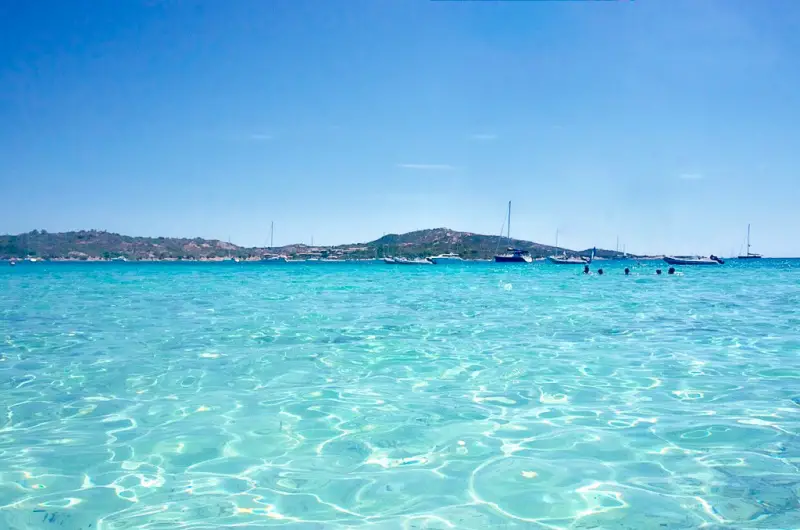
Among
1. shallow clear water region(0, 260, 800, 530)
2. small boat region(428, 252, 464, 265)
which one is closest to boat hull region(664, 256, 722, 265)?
small boat region(428, 252, 464, 265)

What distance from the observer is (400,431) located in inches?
219

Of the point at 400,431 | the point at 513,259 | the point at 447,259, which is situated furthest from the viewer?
the point at 447,259

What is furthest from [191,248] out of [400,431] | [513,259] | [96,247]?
[400,431]

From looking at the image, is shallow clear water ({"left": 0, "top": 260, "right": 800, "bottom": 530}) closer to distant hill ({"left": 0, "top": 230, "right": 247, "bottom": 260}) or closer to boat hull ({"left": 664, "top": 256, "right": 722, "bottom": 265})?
boat hull ({"left": 664, "top": 256, "right": 722, "bottom": 265})

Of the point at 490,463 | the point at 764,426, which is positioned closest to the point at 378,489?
the point at 490,463

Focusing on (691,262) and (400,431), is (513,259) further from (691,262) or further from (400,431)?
(400,431)

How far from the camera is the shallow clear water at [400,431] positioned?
3924 millimetres

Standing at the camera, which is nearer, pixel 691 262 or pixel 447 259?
pixel 691 262

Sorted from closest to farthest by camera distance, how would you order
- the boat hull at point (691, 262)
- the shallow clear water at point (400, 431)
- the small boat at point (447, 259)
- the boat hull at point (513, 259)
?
the shallow clear water at point (400, 431)
the boat hull at point (691, 262)
the boat hull at point (513, 259)
the small boat at point (447, 259)

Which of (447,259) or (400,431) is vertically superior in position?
(447,259)

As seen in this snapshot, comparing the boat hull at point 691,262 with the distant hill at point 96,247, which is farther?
the distant hill at point 96,247

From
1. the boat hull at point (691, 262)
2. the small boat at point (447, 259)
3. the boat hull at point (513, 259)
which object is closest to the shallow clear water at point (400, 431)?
the boat hull at point (691, 262)

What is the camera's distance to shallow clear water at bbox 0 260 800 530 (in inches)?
154

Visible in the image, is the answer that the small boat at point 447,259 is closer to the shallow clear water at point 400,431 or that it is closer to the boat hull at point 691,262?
the boat hull at point 691,262
